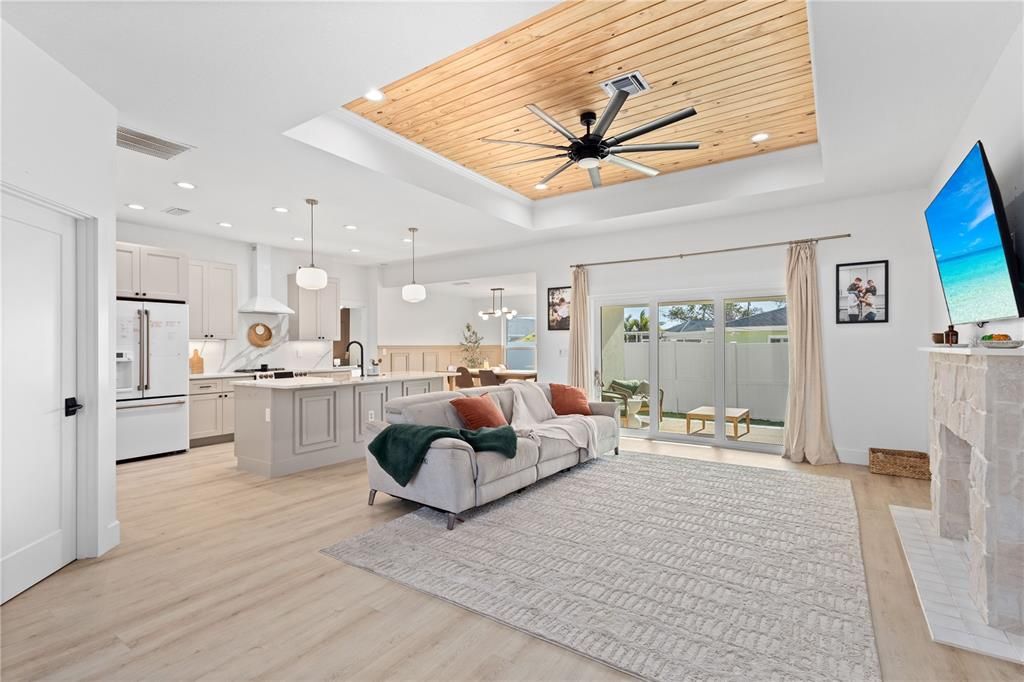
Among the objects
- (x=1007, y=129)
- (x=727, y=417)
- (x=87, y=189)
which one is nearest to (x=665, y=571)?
(x=1007, y=129)

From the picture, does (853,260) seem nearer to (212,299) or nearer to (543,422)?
(543,422)

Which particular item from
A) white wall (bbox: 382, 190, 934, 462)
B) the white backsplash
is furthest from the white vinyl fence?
the white backsplash

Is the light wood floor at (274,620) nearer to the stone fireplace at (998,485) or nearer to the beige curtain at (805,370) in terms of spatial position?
the stone fireplace at (998,485)

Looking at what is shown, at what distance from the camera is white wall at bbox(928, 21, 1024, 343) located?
8.25 feet

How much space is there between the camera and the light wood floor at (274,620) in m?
1.99

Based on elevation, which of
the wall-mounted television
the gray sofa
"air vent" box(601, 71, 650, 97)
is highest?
"air vent" box(601, 71, 650, 97)

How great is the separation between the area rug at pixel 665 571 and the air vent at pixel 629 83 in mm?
2985

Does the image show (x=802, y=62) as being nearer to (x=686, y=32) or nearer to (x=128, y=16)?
(x=686, y=32)

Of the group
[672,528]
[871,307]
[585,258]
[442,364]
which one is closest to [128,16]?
[672,528]

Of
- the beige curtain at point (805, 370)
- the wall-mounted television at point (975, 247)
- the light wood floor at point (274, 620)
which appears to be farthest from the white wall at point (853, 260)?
the wall-mounted television at point (975, 247)

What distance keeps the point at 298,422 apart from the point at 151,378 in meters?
2.05

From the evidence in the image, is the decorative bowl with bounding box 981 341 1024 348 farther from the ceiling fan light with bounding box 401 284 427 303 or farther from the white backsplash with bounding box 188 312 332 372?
the white backsplash with bounding box 188 312 332 372

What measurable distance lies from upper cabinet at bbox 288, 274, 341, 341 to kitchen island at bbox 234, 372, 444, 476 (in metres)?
2.83

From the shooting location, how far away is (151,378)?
5.70 metres
